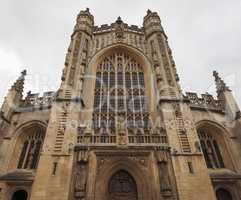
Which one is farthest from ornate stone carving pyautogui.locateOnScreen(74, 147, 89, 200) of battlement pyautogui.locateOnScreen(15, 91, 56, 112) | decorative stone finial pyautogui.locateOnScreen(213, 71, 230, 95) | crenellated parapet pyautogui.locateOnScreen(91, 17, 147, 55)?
decorative stone finial pyautogui.locateOnScreen(213, 71, 230, 95)

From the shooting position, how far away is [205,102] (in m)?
16.0

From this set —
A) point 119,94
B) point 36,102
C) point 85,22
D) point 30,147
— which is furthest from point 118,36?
point 30,147

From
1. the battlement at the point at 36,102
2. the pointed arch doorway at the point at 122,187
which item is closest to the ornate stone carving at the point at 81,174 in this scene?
the pointed arch doorway at the point at 122,187

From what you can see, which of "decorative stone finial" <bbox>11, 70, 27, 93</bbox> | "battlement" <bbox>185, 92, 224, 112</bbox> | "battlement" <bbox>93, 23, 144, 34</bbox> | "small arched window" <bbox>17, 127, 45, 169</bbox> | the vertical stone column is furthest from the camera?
"battlement" <bbox>93, 23, 144, 34</bbox>

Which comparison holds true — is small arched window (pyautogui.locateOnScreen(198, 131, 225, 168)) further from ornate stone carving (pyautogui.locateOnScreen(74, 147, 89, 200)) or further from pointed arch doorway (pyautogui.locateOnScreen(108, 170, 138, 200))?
ornate stone carving (pyautogui.locateOnScreen(74, 147, 89, 200))

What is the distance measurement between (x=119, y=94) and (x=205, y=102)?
23.1 feet

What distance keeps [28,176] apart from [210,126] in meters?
12.5

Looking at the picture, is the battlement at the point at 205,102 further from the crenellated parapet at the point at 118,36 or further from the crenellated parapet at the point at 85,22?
the crenellated parapet at the point at 85,22

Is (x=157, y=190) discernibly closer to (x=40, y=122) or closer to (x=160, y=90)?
(x=160, y=90)

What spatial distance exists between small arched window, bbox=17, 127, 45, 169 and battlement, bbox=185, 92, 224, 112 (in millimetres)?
11268

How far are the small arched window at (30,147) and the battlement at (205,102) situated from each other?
37.0 ft

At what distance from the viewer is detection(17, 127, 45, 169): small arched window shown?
41.3 feet

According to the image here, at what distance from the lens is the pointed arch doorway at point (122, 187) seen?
9906mm

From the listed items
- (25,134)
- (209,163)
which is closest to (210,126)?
(209,163)
